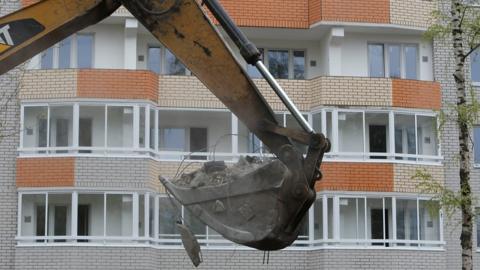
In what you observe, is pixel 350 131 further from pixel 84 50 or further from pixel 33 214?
pixel 33 214

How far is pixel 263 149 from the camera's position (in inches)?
444

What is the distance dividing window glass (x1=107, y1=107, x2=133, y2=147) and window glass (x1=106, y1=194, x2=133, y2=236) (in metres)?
1.67

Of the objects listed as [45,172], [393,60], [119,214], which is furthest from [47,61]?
[393,60]

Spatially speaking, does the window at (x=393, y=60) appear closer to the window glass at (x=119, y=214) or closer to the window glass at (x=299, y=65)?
the window glass at (x=299, y=65)

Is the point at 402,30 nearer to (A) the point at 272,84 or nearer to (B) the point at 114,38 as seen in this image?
(B) the point at 114,38

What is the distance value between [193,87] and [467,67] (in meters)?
9.75

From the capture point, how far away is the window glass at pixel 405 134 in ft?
108

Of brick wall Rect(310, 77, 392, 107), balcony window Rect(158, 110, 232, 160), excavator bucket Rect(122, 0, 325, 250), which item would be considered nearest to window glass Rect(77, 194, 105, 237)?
balcony window Rect(158, 110, 232, 160)

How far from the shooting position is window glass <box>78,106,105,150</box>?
31.4 meters

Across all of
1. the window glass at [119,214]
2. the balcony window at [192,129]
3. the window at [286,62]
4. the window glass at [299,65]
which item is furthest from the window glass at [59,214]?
the window glass at [299,65]

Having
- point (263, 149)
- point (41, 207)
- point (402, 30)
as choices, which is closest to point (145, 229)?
point (41, 207)

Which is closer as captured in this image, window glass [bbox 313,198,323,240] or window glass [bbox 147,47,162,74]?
window glass [bbox 313,198,323,240]

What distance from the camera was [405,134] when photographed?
33219mm

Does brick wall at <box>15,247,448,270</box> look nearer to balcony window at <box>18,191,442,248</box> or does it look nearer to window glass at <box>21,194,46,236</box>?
balcony window at <box>18,191,442,248</box>
